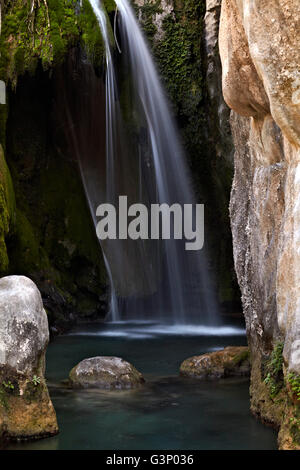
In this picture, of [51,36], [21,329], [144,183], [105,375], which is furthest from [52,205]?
[21,329]

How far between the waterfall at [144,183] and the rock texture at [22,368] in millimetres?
9744

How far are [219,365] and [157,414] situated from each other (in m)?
2.05

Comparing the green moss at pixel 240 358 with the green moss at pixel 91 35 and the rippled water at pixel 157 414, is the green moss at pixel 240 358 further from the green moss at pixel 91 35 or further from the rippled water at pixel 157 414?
the green moss at pixel 91 35

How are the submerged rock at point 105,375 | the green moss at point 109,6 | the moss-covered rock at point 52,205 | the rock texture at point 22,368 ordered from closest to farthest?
the rock texture at point 22,368 < the submerged rock at point 105,375 < the moss-covered rock at point 52,205 < the green moss at point 109,6

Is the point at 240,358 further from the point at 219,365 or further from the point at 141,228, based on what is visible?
the point at 141,228

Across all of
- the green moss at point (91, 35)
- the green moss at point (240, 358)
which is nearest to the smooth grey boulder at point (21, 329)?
the green moss at point (240, 358)

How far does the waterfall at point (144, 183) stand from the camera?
14.8 meters

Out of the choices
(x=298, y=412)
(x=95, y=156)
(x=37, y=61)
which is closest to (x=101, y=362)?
(x=298, y=412)

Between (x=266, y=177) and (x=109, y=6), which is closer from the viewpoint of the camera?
(x=266, y=177)

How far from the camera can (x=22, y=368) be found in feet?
16.3

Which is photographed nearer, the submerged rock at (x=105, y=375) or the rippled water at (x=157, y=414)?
the rippled water at (x=157, y=414)

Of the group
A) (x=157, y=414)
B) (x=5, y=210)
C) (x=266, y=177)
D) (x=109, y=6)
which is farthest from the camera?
(x=109, y=6)

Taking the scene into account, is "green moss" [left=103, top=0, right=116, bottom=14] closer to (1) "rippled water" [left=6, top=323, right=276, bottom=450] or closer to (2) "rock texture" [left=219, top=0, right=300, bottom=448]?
(2) "rock texture" [left=219, top=0, right=300, bottom=448]

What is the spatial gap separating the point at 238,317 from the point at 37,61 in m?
7.49
